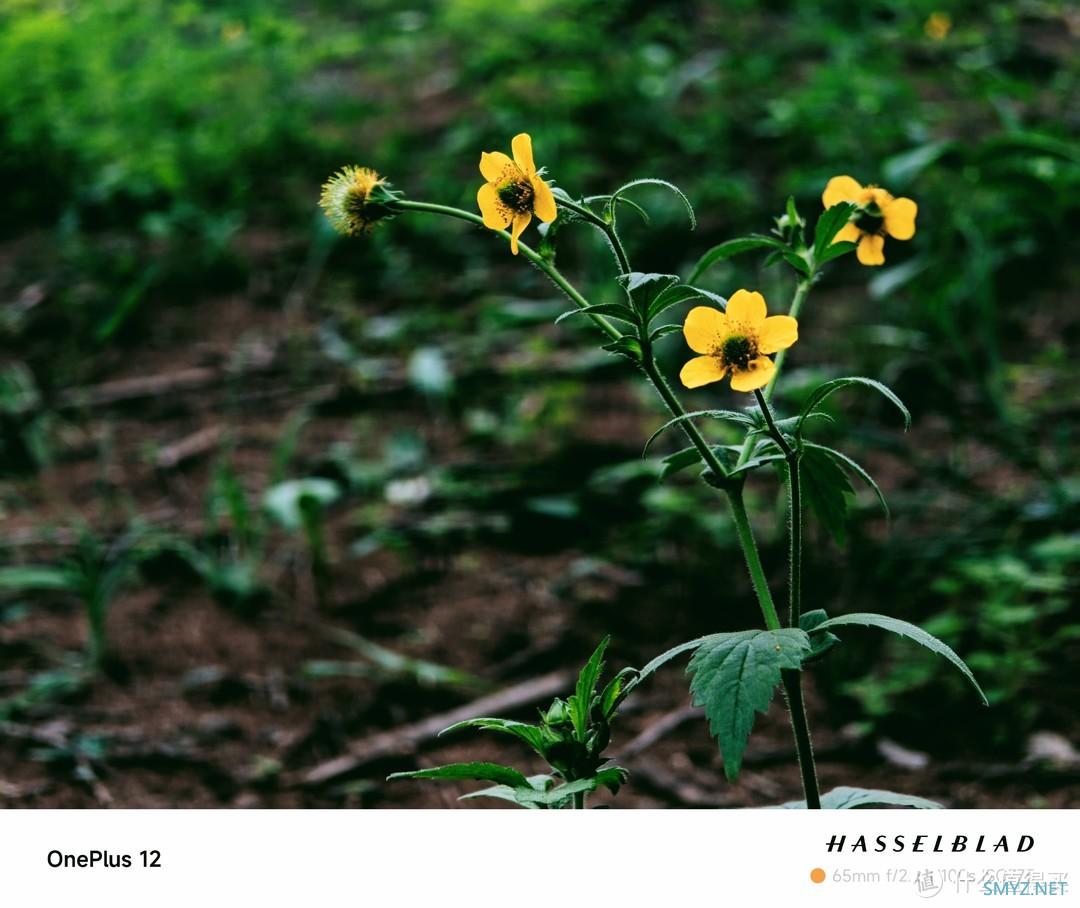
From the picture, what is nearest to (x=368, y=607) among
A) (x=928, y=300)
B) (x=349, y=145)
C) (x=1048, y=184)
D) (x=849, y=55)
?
(x=928, y=300)

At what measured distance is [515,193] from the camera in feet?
2.79

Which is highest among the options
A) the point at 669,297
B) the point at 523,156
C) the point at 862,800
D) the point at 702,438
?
the point at 523,156

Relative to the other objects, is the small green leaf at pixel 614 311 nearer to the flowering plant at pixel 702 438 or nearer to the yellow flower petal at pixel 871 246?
the flowering plant at pixel 702 438

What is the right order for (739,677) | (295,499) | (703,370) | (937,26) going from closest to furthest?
1. (739,677)
2. (703,370)
3. (295,499)
4. (937,26)

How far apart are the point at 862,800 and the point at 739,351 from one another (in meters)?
0.39

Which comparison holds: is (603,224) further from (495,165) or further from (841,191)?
(841,191)

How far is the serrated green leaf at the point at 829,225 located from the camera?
887 mm

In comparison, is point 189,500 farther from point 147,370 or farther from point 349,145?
point 349,145

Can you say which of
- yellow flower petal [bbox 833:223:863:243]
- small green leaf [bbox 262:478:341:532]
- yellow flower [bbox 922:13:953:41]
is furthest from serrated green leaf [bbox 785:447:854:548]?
yellow flower [bbox 922:13:953:41]

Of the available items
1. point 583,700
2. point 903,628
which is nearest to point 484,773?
point 583,700

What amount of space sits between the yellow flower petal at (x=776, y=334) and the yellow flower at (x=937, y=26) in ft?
10.1

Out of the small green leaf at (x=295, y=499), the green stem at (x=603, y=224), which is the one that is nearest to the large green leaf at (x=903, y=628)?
the green stem at (x=603, y=224)

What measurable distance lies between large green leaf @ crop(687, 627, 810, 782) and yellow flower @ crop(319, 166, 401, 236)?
0.47 metres

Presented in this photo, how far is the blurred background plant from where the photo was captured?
1.82m
